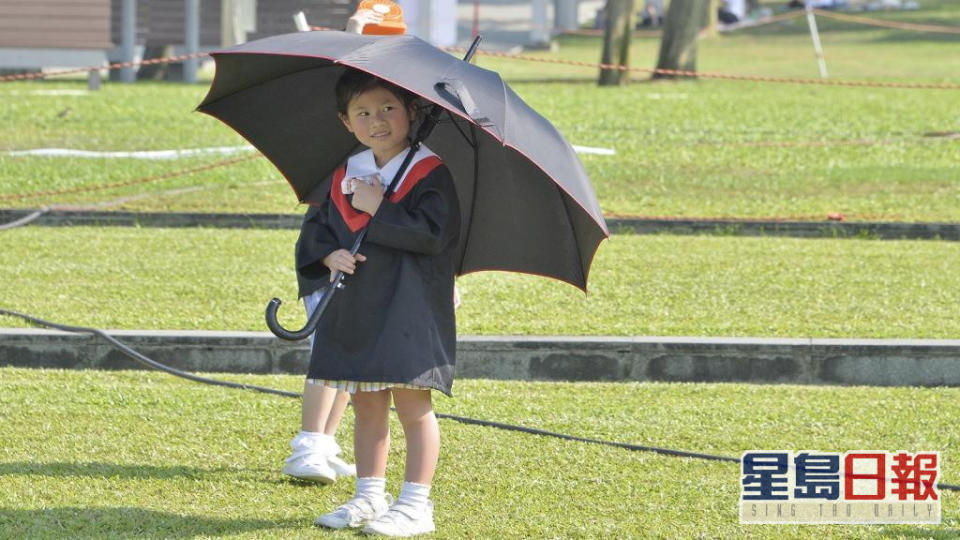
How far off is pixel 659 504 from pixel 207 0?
25260mm

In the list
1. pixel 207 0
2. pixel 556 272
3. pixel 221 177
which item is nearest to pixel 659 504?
pixel 556 272

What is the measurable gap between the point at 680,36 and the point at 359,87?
23737 mm

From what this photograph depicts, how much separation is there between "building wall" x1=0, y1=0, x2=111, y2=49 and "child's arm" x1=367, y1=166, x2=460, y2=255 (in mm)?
21755

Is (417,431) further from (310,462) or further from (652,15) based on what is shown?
(652,15)

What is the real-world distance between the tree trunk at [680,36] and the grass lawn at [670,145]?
48 centimetres

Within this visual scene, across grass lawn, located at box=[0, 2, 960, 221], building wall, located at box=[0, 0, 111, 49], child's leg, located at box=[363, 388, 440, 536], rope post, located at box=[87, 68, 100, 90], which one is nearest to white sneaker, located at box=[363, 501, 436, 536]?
child's leg, located at box=[363, 388, 440, 536]

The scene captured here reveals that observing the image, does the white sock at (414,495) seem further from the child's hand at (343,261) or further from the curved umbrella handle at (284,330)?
the child's hand at (343,261)

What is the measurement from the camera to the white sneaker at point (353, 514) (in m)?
4.88

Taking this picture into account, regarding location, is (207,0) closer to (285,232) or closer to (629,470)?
(285,232)

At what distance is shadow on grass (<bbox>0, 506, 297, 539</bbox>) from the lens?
4801 millimetres

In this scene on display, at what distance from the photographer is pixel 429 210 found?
15.7 ft

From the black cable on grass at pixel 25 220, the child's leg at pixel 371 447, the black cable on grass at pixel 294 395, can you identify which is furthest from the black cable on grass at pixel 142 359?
the black cable on grass at pixel 25 220

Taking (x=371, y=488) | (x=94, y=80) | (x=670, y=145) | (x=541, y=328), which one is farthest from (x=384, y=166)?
(x=94, y=80)

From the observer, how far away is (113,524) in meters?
4.90
